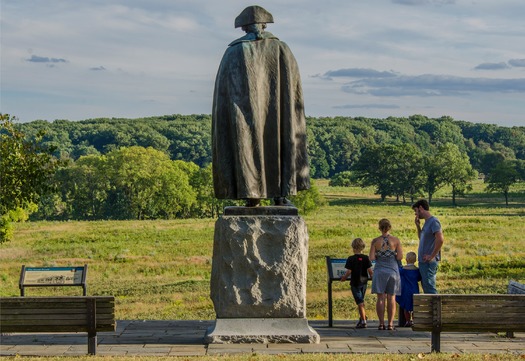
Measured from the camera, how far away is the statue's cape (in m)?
11.0

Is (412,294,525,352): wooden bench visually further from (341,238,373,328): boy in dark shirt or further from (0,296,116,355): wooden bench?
(0,296,116,355): wooden bench

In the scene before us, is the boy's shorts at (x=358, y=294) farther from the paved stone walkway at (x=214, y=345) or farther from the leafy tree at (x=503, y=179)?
the leafy tree at (x=503, y=179)

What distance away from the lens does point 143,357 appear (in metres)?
10.2

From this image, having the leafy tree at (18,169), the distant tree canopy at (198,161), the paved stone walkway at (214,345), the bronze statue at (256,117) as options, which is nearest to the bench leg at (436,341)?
the paved stone walkway at (214,345)

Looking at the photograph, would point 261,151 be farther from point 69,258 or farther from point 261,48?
point 69,258

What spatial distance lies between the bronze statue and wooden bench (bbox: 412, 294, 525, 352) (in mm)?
2214

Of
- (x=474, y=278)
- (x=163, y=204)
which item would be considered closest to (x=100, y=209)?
(x=163, y=204)

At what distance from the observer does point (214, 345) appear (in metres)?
10.9

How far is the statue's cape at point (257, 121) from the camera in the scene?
36.0ft

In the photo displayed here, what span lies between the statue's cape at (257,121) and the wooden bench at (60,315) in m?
2.10

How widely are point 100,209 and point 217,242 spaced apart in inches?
3185

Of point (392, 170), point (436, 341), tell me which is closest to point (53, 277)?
point (436, 341)

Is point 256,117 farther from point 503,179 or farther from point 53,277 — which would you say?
point 503,179

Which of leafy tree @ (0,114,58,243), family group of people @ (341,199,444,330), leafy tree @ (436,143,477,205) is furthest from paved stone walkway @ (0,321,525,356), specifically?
leafy tree @ (436,143,477,205)
